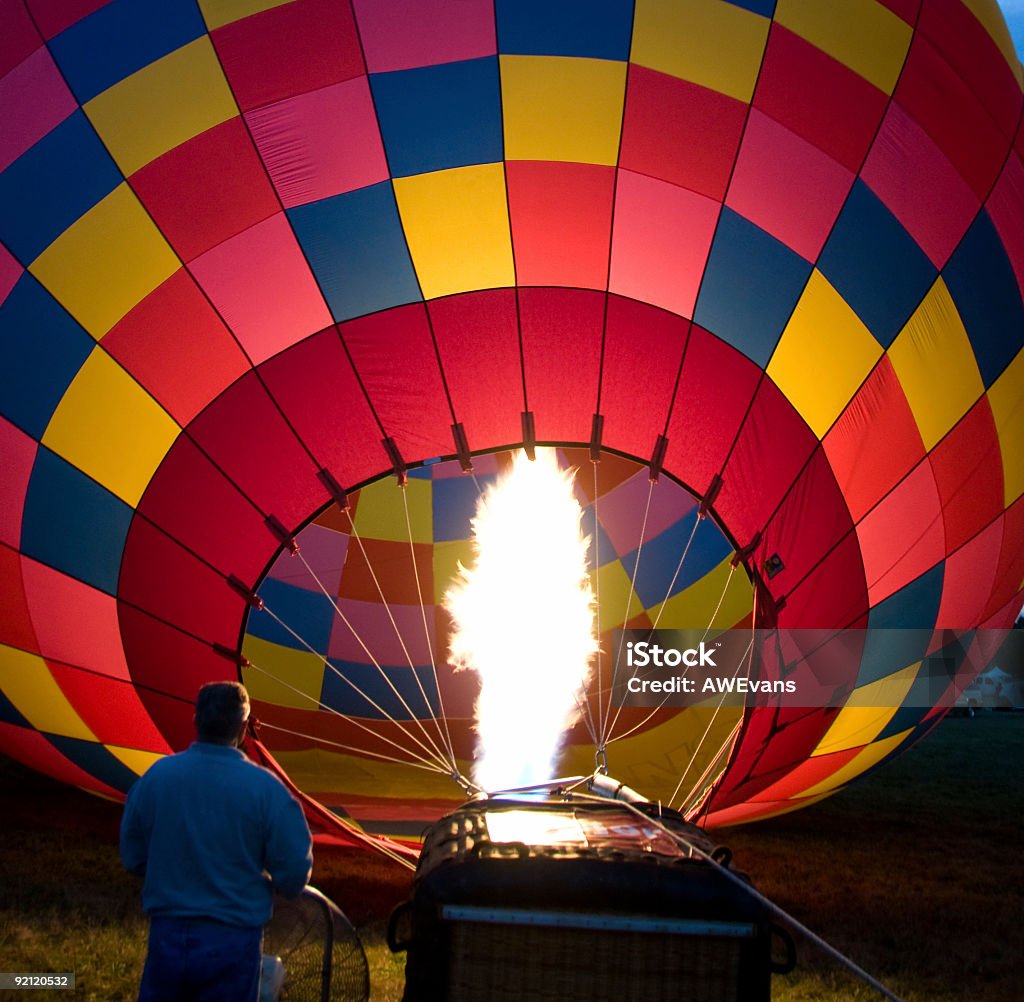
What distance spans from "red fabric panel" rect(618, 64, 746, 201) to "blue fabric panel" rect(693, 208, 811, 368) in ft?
0.55

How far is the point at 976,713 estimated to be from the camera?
17.4 metres

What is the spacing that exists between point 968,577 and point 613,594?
249 cm

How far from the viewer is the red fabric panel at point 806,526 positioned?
12.7 feet

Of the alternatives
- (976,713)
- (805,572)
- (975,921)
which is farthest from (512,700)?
(976,713)

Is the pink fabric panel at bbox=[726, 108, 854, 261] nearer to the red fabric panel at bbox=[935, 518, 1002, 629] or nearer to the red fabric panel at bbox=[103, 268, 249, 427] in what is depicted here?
the red fabric panel at bbox=[935, 518, 1002, 629]

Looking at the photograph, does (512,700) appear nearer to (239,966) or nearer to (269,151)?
(269,151)

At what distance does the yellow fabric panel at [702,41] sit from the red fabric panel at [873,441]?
44.9 inches

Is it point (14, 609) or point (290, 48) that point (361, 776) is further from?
point (290, 48)

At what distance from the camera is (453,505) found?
22.0 feet

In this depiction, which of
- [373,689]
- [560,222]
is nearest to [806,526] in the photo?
[560,222]

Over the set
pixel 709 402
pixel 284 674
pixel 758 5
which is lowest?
pixel 284 674

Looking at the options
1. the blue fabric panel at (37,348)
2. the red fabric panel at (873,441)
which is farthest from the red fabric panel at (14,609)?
the red fabric panel at (873,441)

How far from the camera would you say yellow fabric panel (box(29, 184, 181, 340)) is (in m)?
3.70

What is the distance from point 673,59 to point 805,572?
1861mm
